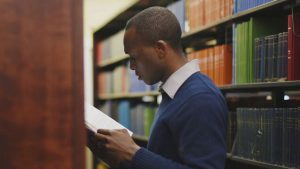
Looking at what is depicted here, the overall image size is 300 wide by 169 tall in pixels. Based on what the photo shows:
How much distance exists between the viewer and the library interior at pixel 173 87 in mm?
899

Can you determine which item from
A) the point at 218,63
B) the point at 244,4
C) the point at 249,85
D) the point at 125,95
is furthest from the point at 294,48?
the point at 125,95

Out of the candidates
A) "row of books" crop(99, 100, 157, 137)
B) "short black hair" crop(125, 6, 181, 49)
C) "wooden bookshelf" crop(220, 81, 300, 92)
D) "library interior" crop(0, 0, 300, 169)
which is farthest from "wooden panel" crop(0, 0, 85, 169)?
"row of books" crop(99, 100, 157, 137)

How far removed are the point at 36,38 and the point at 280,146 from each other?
1394 mm

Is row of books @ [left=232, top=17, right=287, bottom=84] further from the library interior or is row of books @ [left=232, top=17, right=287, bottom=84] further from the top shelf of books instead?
the top shelf of books

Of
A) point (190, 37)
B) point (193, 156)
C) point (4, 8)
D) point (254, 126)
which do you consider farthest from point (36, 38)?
point (190, 37)

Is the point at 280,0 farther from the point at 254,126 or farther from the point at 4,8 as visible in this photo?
the point at 4,8

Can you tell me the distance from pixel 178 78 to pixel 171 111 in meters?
0.14

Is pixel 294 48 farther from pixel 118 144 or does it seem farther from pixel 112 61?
pixel 112 61

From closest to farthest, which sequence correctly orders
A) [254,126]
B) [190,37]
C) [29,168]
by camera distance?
[29,168] < [254,126] < [190,37]

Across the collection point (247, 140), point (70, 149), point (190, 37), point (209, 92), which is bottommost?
point (247, 140)

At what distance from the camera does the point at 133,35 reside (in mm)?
1508

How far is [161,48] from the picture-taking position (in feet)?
4.87

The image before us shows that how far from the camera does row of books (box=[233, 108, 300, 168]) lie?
1.92 meters

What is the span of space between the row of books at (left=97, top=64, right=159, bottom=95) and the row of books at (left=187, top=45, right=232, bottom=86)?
85 centimetres
